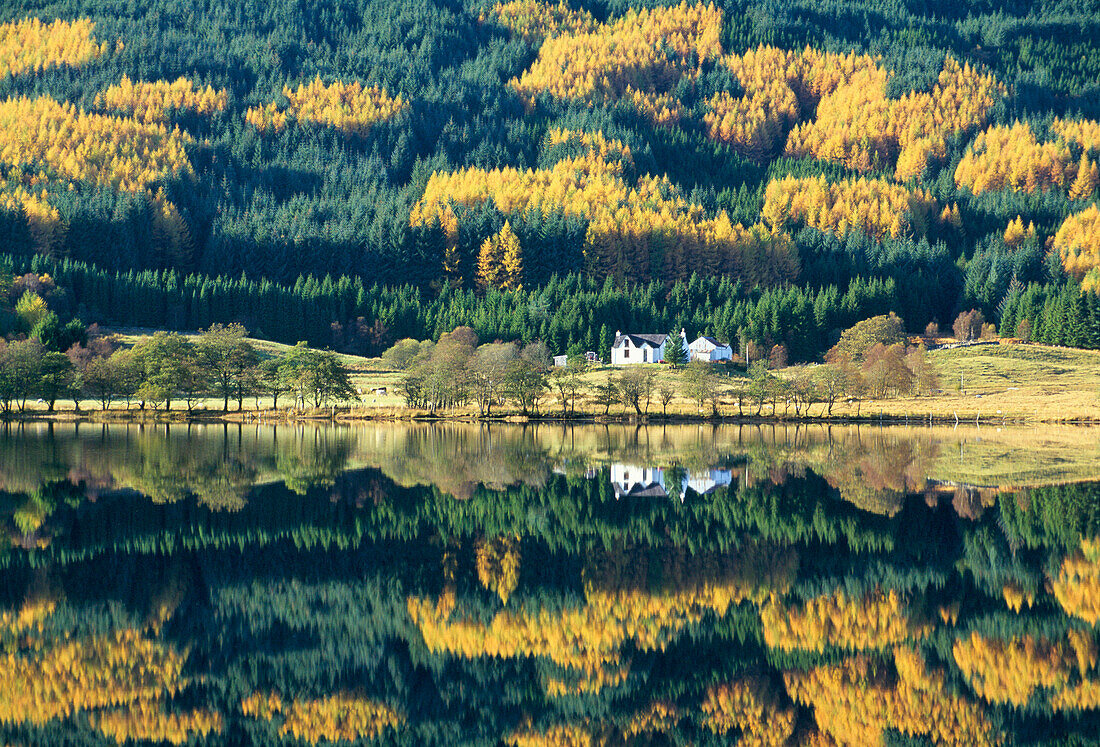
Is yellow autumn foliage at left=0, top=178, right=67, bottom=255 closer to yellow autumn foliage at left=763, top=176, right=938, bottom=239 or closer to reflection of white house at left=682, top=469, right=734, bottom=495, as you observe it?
yellow autumn foliage at left=763, top=176, right=938, bottom=239

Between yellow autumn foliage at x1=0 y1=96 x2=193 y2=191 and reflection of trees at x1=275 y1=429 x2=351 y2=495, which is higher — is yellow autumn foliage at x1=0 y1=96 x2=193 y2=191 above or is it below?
below

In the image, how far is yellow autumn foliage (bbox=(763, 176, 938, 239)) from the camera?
177 metres

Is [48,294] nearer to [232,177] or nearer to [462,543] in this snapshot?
[232,177]

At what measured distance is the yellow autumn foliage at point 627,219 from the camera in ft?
516

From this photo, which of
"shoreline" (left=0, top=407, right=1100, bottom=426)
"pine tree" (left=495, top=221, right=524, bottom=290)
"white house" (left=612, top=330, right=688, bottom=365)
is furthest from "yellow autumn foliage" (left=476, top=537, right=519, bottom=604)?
"pine tree" (left=495, top=221, right=524, bottom=290)

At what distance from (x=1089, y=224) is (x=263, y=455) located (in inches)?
6133

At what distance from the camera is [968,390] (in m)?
102

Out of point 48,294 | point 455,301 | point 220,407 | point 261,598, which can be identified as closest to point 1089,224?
point 455,301

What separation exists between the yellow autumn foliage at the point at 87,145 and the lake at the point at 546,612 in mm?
141465

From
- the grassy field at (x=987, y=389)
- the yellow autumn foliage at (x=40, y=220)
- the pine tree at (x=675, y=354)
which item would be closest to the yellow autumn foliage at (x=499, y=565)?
the grassy field at (x=987, y=389)

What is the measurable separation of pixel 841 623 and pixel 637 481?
19.7 m

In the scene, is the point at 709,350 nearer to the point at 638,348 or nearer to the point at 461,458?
the point at 638,348

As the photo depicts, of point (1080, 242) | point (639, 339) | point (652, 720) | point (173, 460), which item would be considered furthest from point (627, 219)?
point (652, 720)

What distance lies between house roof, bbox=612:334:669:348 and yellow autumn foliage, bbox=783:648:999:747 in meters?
107
